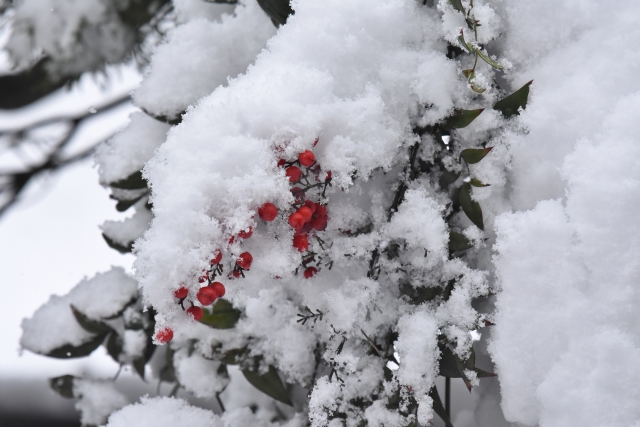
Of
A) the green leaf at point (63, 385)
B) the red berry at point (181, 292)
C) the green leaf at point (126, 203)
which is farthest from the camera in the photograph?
the green leaf at point (63, 385)

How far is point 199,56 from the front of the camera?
913 millimetres

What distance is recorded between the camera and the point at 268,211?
22.5 inches

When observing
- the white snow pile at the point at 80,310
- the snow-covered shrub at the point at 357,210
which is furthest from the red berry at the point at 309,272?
the white snow pile at the point at 80,310

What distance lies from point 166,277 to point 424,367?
1.21 ft

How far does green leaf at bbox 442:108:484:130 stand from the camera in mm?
696

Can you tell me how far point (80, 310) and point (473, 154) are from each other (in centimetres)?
82

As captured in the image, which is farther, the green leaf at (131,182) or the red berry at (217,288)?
the green leaf at (131,182)

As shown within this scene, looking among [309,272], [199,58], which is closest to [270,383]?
[309,272]

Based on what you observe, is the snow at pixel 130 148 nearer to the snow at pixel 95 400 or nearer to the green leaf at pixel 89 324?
the green leaf at pixel 89 324

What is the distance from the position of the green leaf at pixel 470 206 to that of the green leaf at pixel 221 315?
42 cm

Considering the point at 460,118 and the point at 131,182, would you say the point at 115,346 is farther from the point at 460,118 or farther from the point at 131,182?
the point at 460,118

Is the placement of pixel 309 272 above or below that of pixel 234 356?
above

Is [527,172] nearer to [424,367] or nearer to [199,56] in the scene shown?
[424,367]

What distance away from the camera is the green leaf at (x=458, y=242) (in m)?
0.71
